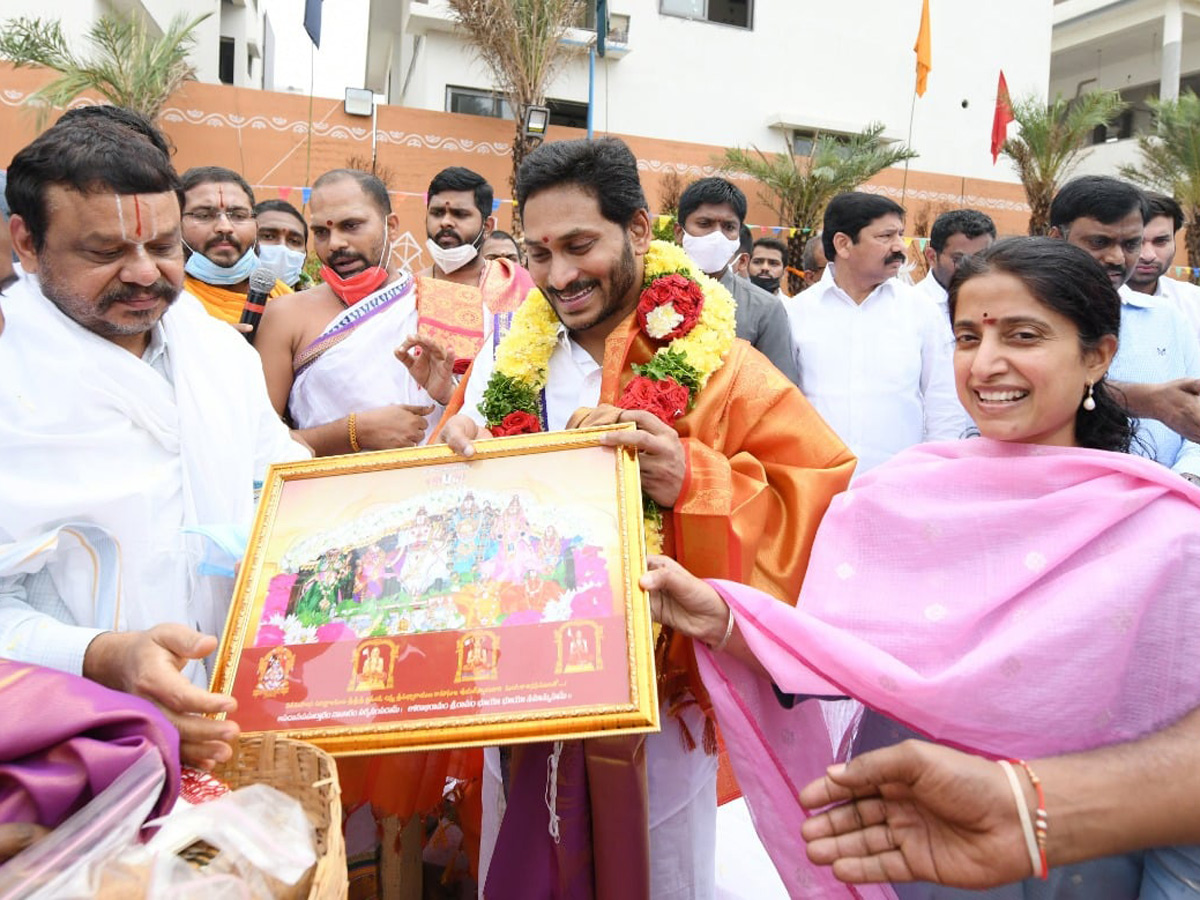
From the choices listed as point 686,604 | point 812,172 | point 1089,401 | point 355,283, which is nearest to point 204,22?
point 812,172

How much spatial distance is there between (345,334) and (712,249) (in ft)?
8.65

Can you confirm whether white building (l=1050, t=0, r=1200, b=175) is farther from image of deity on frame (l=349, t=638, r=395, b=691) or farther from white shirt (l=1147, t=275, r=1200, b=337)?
image of deity on frame (l=349, t=638, r=395, b=691)

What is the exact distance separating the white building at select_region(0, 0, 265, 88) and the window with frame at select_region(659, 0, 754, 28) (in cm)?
962

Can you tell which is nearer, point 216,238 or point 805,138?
point 216,238

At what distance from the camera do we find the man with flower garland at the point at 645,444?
2357 millimetres

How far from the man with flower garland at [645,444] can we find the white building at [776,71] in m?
15.6

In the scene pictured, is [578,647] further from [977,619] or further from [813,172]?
[813,172]

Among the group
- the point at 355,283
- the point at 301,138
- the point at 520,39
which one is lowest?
the point at 355,283

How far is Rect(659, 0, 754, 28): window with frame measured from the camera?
752 inches

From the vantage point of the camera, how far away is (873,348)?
17.0 feet

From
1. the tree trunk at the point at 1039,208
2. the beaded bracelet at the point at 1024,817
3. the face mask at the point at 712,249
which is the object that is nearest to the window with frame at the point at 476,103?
the tree trunk at the point at 1039,208

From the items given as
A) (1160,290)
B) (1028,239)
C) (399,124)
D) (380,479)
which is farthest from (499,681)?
(399,124)

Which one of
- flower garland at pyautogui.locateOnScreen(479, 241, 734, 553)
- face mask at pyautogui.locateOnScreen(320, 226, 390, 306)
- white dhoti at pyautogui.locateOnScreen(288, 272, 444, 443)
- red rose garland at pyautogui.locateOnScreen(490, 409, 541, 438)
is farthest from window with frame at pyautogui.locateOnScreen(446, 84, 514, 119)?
red rose garland at pyautogui.locateOnScreen(490, 409, 541, 438)

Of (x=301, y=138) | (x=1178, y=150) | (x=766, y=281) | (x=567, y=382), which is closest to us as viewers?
(x=567, y=382)
